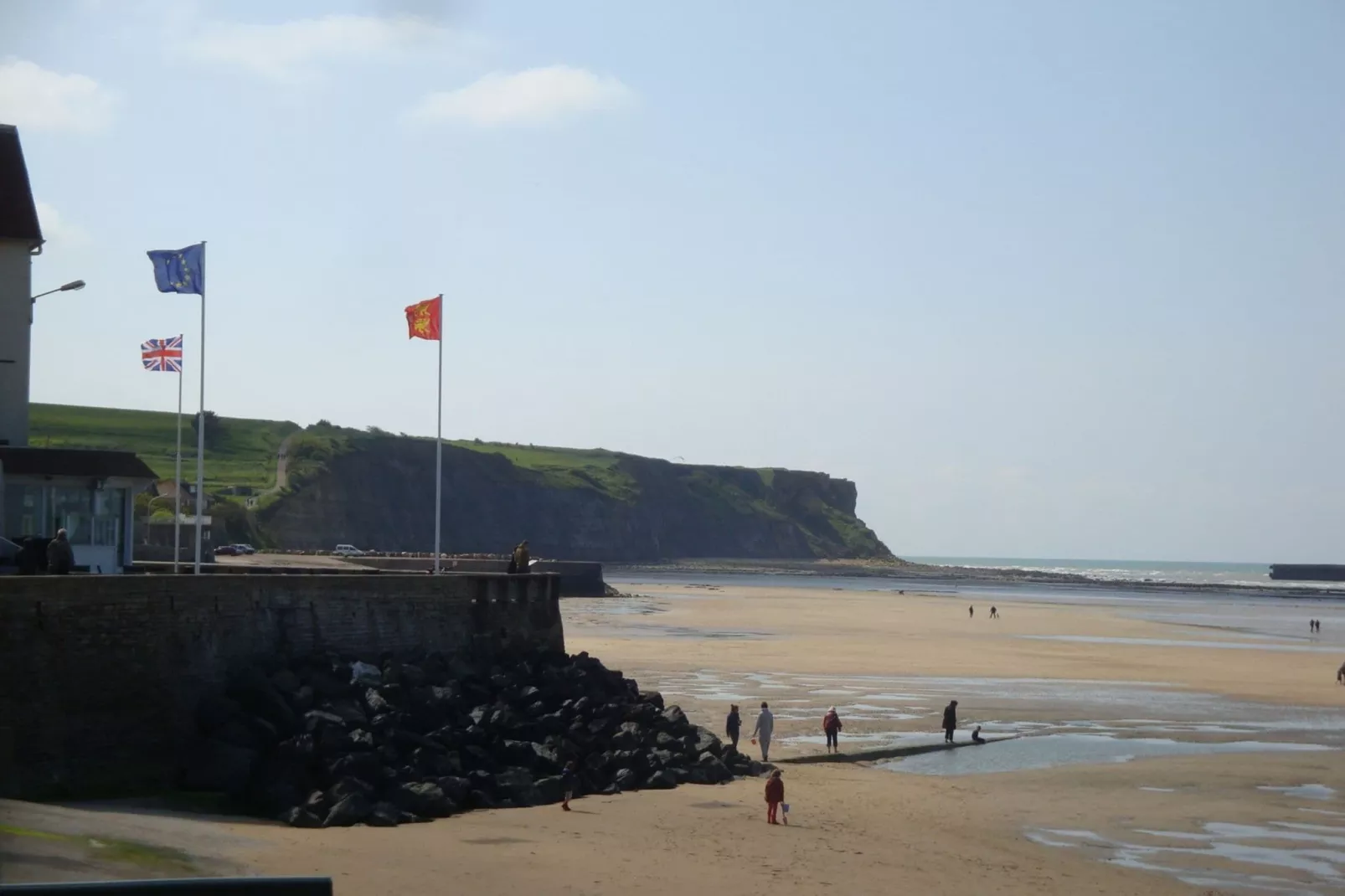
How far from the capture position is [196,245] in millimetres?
27688

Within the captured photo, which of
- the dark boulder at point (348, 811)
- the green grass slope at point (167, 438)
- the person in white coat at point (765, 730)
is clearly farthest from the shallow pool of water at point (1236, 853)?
the green grass slope at point (167, 438)

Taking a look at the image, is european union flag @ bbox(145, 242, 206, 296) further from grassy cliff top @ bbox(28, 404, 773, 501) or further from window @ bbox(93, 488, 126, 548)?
grassy cliff top @ bbox(28, 404, 773, 501)

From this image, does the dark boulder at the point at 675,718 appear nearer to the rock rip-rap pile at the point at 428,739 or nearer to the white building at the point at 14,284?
the rock rip-rap pile at the point at 428,739

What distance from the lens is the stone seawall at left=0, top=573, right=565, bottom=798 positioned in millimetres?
18828

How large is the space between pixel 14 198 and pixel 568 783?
19.3m

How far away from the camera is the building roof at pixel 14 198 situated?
30.5m

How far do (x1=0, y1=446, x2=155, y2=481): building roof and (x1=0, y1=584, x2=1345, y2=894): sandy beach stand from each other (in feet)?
38.6

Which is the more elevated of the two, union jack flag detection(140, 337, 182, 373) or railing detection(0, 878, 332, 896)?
union jack flag detection(140, 337, 182, 373)

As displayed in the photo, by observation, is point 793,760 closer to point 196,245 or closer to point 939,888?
point 939,888

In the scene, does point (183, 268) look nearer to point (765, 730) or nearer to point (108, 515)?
point (108, 515)

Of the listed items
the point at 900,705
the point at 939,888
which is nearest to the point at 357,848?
the point at 939,888

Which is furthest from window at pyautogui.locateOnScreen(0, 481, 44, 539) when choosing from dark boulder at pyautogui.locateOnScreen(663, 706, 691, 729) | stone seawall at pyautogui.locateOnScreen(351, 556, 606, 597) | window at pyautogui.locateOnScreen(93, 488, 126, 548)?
stone seawall at pyautogui.locateOnScreen(351, 556, 606, 597)

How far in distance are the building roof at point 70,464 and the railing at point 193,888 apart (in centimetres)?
2174

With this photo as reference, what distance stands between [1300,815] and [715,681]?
18244 millimetres
